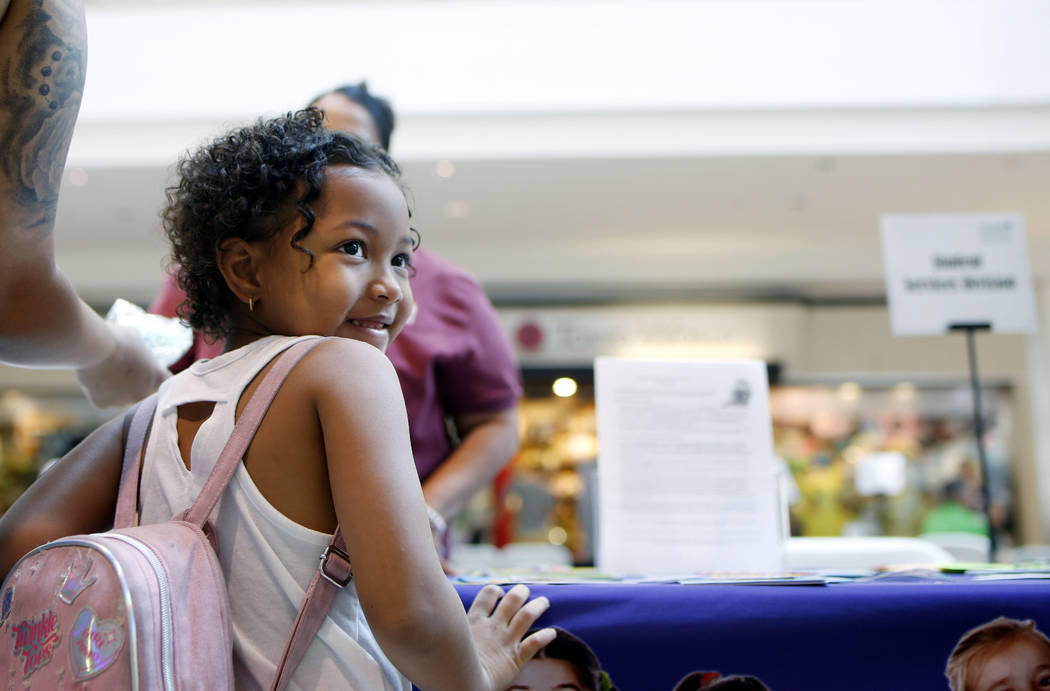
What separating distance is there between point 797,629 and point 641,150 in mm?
5527

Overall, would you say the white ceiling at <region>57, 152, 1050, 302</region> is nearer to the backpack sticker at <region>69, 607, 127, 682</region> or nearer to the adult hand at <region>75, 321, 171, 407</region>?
the adult hand at <region>75, 321, 171, 407</region>

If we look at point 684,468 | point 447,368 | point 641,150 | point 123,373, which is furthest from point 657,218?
point 123,373

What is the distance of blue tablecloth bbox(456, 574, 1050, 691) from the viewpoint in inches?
34.6

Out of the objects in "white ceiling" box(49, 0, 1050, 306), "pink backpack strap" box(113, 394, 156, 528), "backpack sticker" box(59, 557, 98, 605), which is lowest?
"backpack sticker" box(59, 557, 98, 605)

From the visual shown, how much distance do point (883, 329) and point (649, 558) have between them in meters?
7.83

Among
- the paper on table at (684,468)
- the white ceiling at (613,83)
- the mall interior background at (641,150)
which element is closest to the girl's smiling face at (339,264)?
the paper on table at (684,468)

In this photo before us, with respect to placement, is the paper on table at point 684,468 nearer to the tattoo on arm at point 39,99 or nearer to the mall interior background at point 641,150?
the tattoo on arm at point 39,99

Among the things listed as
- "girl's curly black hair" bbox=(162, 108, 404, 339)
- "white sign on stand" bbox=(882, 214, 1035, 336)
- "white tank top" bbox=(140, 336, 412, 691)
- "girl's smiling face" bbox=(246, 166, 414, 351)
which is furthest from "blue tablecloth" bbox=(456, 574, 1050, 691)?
"white sign on stand" bbox=(882, 214, 1035, 336)

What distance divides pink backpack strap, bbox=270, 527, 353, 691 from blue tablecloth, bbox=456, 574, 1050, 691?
0.27 m

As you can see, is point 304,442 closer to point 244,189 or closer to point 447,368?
point 244,189

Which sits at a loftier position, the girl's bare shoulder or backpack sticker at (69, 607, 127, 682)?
the girl's bare shoulder

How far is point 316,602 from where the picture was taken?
0.71 metres

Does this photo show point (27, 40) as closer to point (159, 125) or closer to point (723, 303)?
point (159, 125)

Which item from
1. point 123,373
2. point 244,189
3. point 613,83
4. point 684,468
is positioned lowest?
point 684,468
